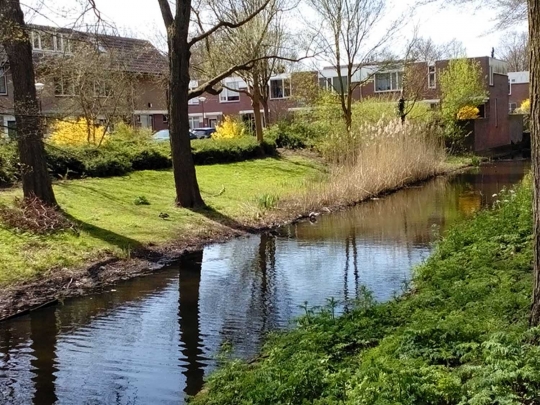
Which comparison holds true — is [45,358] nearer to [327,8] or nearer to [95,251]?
[95,251]

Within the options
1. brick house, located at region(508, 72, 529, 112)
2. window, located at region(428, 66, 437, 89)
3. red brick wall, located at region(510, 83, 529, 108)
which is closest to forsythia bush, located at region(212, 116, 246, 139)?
window, located at region(428, 66, 437, 89)

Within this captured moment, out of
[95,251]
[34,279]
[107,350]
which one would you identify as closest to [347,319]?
[107,350]

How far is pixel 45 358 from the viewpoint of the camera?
723 cm

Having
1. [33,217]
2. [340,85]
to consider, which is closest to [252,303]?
[33,217]

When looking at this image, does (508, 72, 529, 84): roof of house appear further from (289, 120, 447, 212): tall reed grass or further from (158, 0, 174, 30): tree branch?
(158, 0, 174, 30): tree branch

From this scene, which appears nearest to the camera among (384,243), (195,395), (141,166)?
(195,395)

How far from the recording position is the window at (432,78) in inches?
1735

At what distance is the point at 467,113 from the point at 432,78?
6800mm

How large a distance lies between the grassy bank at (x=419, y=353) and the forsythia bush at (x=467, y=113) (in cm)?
3139

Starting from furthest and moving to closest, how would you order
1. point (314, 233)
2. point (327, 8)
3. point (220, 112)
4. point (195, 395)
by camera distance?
1. point (220, 112)
2. point (327, 8)
3. point (314, 233)
4. point (195, 395)

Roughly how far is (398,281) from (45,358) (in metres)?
5.38

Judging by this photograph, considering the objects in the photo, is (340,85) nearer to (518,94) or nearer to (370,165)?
(370,165)

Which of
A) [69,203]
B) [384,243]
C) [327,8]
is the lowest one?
[384,243]

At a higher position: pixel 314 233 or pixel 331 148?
pixel 331 148
